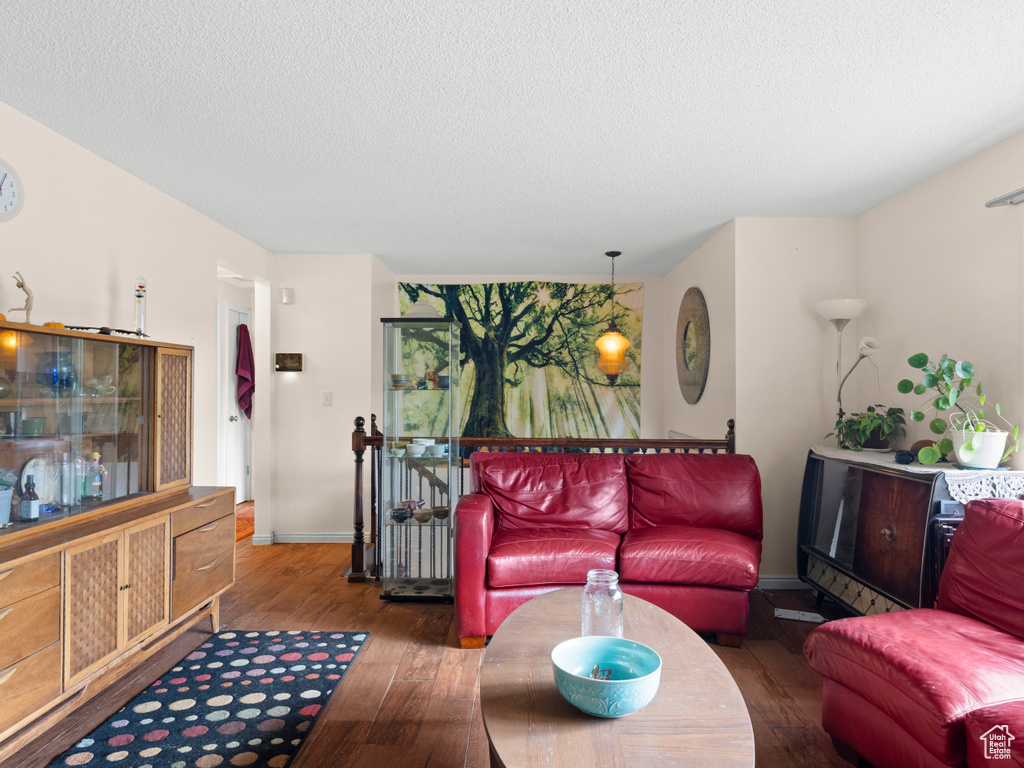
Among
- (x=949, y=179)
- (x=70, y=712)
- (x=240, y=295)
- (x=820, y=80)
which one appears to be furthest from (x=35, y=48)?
(x=240, y=295)

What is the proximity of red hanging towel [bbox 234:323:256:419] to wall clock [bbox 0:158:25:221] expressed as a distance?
3922 millimetres

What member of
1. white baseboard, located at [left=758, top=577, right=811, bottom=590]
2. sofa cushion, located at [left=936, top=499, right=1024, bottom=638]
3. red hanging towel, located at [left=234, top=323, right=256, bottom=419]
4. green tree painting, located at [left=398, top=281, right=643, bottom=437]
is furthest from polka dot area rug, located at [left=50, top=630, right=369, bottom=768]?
red hanging towel, located at [left=234, top=323, right=256, bottom=419]

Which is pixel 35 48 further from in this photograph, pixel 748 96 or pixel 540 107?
pixel 748 96

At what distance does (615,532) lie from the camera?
11.4 feet

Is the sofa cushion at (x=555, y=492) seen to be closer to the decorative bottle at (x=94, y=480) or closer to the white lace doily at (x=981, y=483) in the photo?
the white lace doily at (x=981, y=483)

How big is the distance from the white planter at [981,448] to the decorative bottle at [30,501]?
379 centimetres

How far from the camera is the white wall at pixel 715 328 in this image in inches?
160

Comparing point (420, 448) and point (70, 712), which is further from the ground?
point (420, 448)

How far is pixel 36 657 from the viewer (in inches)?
76.9

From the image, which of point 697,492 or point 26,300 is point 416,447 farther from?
point 26,300

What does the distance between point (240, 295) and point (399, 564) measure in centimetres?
410

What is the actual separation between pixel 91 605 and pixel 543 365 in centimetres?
417

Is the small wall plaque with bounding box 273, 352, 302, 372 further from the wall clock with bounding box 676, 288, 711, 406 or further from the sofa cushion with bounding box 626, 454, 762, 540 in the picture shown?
the wall clock with bounding box 676, 288, 711, 406

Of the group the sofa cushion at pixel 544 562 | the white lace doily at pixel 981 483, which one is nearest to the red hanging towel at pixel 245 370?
the sofa cushion at pixel 544 562
